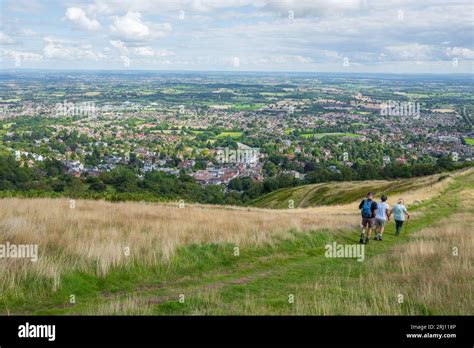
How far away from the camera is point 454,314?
653cm

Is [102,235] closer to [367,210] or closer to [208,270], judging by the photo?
[208,270]

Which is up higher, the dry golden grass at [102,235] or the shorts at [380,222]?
the dry golden grass at [102,235]

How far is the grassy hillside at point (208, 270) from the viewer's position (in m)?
7.34

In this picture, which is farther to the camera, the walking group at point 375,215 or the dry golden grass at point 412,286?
the walking group at point 375,215

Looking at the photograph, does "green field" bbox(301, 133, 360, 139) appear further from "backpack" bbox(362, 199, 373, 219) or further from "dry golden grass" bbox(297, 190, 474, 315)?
"dry golden grass" bbox(297, 190, 474, 315)

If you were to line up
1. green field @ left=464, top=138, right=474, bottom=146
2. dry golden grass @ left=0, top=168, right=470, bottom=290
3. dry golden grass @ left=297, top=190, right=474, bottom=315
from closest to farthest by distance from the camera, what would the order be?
dry golden grass @ left=297, top=190, right=474, bottom=315, dry golden grass @ left=0, top=168, right=470, bottom=290, green field @ left=464, top=138, right=474, bottom=146

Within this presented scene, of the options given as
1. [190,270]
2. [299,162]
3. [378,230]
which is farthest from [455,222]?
[299,162]

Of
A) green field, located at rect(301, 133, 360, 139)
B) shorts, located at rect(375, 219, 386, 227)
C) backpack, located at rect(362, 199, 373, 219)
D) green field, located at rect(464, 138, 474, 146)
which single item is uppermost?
backpack, located at rect(362, 199, 373, 219)

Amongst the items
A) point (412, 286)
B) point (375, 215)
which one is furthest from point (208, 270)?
point (375, 215)

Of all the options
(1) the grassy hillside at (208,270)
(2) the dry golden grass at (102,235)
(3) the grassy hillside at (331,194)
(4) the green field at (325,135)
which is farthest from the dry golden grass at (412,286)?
(4) the green field at (325,135)

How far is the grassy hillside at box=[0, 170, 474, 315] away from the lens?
24.1 ft

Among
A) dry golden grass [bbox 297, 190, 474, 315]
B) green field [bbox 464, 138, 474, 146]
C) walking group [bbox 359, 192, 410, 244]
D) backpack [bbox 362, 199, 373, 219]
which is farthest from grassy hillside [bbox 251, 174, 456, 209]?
green field [bbox 464, 138, 474, 146]

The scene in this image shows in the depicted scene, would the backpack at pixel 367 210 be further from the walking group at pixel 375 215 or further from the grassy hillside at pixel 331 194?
the grassy hillside at pixel 331 194
